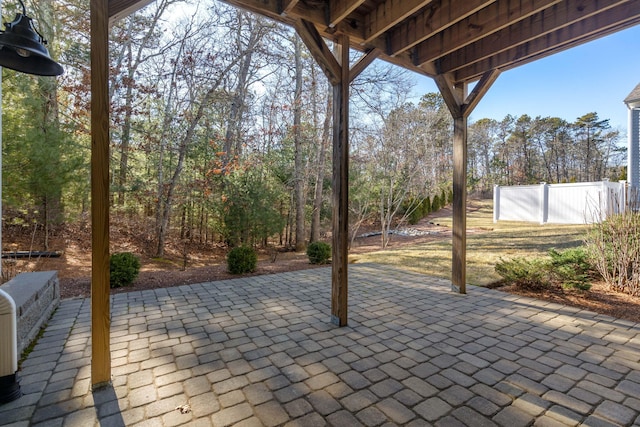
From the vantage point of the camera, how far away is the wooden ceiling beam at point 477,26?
102 inches

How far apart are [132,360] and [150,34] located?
8.88 metres

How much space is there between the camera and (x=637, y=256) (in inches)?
158

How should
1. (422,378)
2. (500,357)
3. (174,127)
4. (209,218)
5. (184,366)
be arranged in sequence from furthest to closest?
(209,218) < (174,127) < (500,357) < (184,366) < (422,378)

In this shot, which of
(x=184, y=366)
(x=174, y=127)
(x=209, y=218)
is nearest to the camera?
(x=184, y=366)

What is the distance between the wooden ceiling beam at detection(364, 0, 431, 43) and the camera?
2549 millimetres

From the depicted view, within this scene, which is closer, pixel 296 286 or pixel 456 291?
pixel 456 291

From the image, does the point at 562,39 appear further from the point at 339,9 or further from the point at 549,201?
the point at 549,201

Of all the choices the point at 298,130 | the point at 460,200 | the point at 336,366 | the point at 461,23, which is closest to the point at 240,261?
the point at 336,366

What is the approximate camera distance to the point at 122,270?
4398mm

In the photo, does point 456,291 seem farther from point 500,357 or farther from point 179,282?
point 179,282

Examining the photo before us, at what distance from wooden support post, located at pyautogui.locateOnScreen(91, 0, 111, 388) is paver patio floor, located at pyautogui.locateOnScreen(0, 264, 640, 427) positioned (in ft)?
0.88

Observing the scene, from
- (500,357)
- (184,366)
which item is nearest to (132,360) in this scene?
(184,366)

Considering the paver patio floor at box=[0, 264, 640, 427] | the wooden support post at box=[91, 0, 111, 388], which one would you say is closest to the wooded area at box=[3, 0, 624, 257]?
the paver patio floor at box=[0, 264, 640, 427]

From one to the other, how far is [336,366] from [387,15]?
3.09 metres
